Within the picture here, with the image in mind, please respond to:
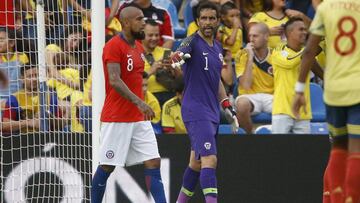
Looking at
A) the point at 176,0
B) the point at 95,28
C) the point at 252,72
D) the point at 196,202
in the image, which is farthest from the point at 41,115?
the point at 176,0

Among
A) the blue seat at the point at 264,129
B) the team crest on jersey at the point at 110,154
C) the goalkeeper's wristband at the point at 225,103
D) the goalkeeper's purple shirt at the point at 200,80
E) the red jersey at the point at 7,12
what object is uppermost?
the red jersey at the point at 7,12

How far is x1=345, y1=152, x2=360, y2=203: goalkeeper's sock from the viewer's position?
326 inches

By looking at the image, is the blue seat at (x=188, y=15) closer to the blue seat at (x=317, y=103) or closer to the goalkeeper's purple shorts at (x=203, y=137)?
the blue seat at (x=317, y=103)

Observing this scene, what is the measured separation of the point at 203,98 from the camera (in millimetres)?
10984

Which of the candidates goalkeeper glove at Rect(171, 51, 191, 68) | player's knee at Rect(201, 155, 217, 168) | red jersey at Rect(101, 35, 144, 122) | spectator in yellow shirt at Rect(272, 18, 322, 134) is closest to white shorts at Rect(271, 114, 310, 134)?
spectator in yellow shirt at Rect(272, 18, 322, 134)

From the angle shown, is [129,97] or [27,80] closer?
[129,97]

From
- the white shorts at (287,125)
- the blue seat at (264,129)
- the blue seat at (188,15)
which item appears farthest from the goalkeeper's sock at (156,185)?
the blue seat at (188,15)

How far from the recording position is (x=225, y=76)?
1352 cm

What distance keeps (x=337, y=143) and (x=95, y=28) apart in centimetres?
361

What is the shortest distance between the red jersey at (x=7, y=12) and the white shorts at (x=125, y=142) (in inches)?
74.4

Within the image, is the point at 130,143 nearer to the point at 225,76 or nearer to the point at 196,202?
the point at 196,202

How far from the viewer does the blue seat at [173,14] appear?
48.3ft

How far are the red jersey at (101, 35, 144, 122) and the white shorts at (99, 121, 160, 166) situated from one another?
0.08 m

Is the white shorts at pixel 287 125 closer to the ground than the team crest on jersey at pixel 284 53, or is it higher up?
closer to the ground
